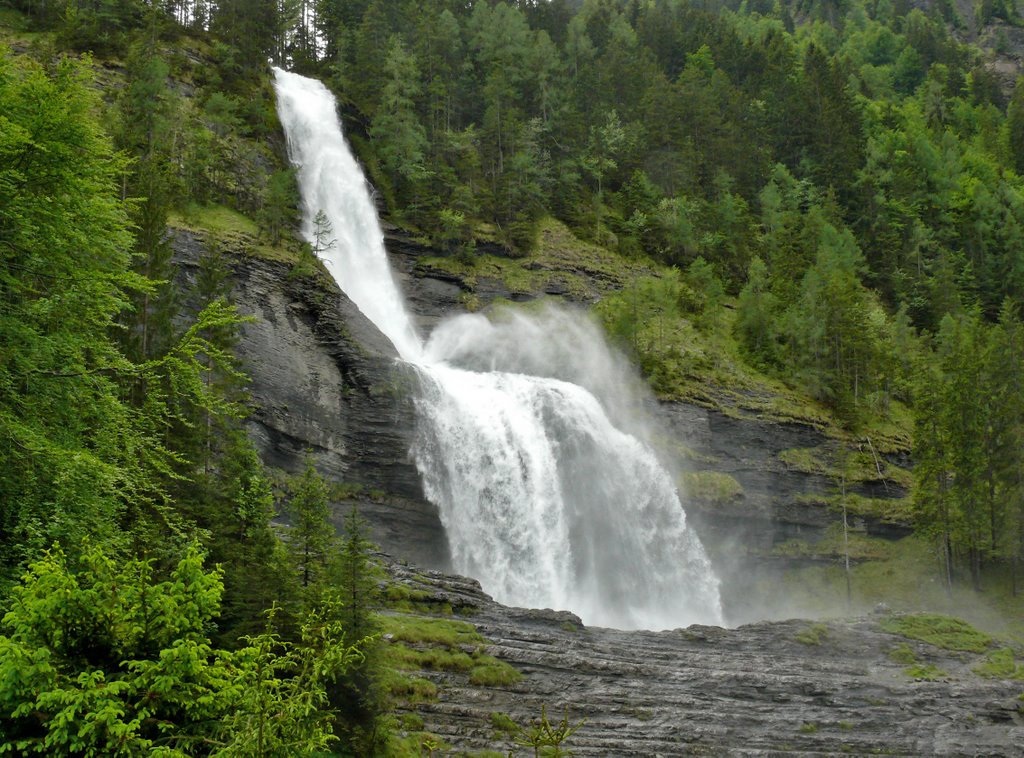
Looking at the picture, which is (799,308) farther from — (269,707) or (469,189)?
Answer: (269,707)

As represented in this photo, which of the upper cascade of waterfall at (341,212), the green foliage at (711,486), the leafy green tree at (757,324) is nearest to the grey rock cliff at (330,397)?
the upper cascade of waterfall at (341,212)

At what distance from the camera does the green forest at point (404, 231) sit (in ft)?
31.8

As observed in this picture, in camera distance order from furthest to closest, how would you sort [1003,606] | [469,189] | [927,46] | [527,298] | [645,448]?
[927,46], [469,189], [527,298], [645,448], [1003,606]

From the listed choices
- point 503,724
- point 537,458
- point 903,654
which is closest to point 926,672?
point 903,654

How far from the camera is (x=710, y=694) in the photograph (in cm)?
2728

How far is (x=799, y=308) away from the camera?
60625mm

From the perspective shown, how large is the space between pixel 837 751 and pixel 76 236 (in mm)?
23656

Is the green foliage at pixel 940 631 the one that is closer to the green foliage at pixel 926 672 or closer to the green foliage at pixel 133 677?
the green foliage at pixel 926 672

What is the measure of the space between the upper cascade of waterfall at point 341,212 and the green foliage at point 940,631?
28645 mm

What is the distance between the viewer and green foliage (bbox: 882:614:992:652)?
34531mm

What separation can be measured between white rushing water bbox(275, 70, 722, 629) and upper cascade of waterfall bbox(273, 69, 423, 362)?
11cm

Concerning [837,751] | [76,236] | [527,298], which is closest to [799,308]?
[527,298]

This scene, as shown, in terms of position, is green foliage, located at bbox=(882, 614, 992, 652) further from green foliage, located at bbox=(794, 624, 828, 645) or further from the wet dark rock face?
green foliage, located at bbox=(794, 624, 828, 645)

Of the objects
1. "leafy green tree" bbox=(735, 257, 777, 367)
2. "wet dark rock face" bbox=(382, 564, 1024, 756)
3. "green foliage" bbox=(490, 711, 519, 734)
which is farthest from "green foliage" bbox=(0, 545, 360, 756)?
"leafy green tree" bbox=(735, 257, 777, 367)
